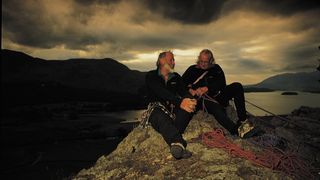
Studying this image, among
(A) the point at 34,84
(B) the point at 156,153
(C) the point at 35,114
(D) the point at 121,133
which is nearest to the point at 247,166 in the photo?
(B) the point at 156,153

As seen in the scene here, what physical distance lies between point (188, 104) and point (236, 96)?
182 cm

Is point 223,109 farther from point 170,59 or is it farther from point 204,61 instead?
point 170,59

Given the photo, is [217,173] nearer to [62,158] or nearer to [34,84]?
[62,158]

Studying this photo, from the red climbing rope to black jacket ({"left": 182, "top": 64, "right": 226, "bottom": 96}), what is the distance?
1897mm

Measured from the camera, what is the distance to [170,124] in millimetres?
7844

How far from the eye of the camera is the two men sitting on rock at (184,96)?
792 cm

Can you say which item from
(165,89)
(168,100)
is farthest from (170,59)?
(168,100)

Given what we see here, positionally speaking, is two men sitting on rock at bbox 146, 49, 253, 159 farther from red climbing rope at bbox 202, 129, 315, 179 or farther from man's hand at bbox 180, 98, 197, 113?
red climbing rope at bbox 202, 129, 315, 179

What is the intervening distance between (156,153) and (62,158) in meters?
48.2

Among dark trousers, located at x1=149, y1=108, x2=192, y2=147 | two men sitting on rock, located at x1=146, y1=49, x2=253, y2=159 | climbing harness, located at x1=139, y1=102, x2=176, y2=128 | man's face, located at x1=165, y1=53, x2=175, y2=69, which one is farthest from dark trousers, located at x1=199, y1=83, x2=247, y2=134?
man's face, located at x1=165, y1=53, x2=175, y2=69

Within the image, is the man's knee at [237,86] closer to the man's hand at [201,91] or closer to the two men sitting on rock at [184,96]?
the two men sitting on rock at [184,96]

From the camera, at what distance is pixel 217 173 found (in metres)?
6.79

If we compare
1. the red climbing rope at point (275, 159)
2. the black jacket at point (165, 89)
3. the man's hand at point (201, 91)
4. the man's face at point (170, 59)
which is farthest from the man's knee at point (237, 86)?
the man's face at point (170, 59)

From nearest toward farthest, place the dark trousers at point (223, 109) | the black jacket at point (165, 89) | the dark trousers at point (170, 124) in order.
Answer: the dark trousers at point (170, 124)
the black jacket at point (165, 89)
the dark trousers at point (223, 109)
